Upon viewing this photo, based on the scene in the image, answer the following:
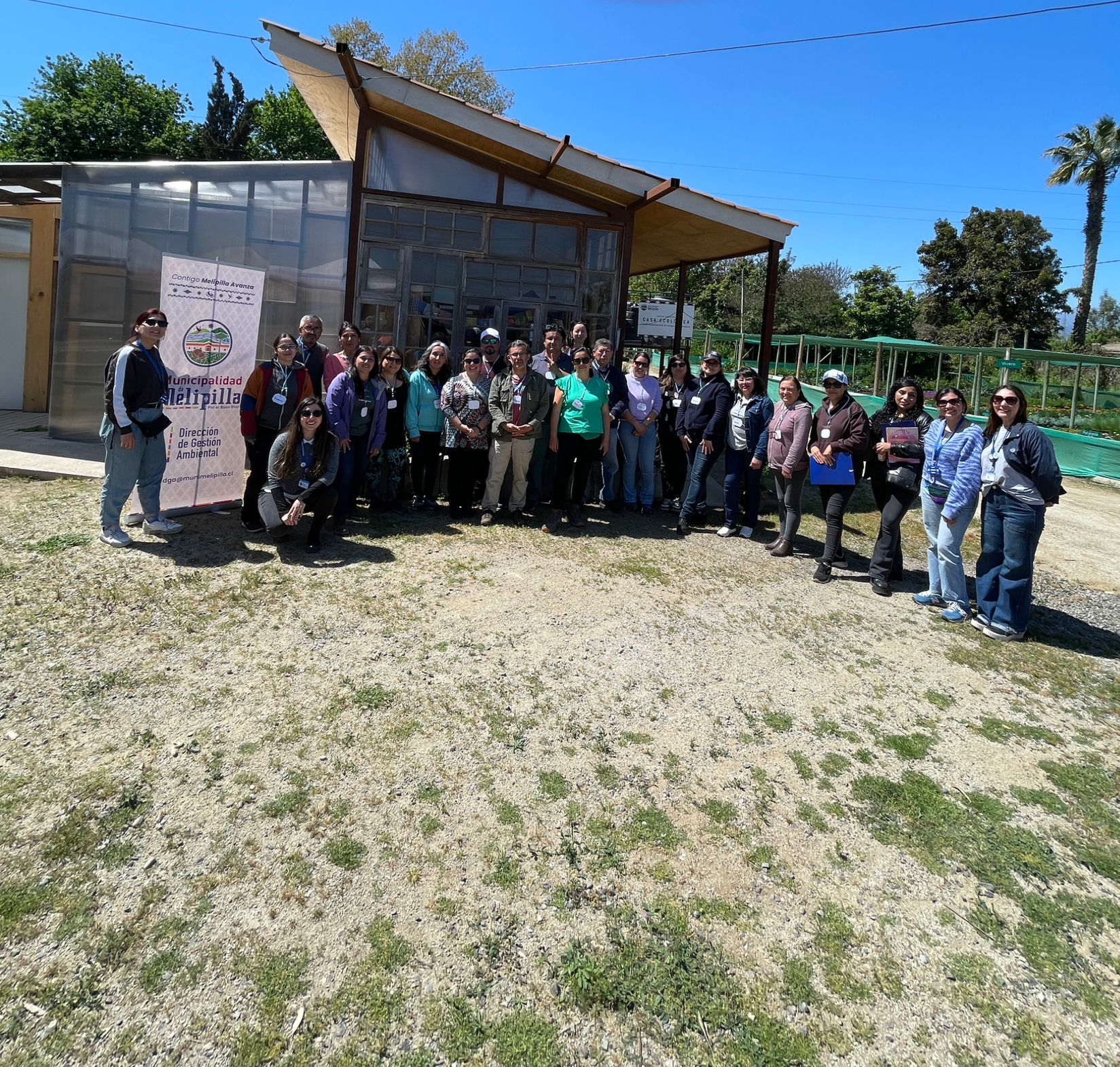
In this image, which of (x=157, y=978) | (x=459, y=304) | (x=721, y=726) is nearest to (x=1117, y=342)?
(x=459, y=304)

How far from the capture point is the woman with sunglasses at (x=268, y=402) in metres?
6.07

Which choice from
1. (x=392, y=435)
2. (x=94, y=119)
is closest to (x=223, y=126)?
(x=94, y=119)

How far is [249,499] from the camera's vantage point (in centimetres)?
618

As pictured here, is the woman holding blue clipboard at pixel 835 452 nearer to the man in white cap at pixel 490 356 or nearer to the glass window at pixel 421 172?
the man in white cap at pixel 490 356

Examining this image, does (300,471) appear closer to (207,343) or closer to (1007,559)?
(207,343)

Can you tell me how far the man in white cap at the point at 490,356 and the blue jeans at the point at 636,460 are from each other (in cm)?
142

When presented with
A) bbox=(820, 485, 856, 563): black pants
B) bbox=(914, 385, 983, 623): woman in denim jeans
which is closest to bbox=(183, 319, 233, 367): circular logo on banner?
bbox=(820, 485, 856, 563): black pants

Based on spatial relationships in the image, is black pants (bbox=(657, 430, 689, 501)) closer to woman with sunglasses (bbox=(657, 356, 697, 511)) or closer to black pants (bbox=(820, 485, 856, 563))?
Answer: woman with sunglasses (bbox=(657, 356, 697, 511))

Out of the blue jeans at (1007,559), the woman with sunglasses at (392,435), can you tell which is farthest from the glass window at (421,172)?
the blue jeans at (1007,559)

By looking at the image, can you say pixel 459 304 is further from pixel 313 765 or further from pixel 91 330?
pixel 313 765

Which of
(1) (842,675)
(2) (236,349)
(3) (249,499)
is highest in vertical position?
(2) (236,349)

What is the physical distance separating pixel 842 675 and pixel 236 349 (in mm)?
5619

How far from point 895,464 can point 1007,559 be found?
3.96 feet

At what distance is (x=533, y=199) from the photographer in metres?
9.45
